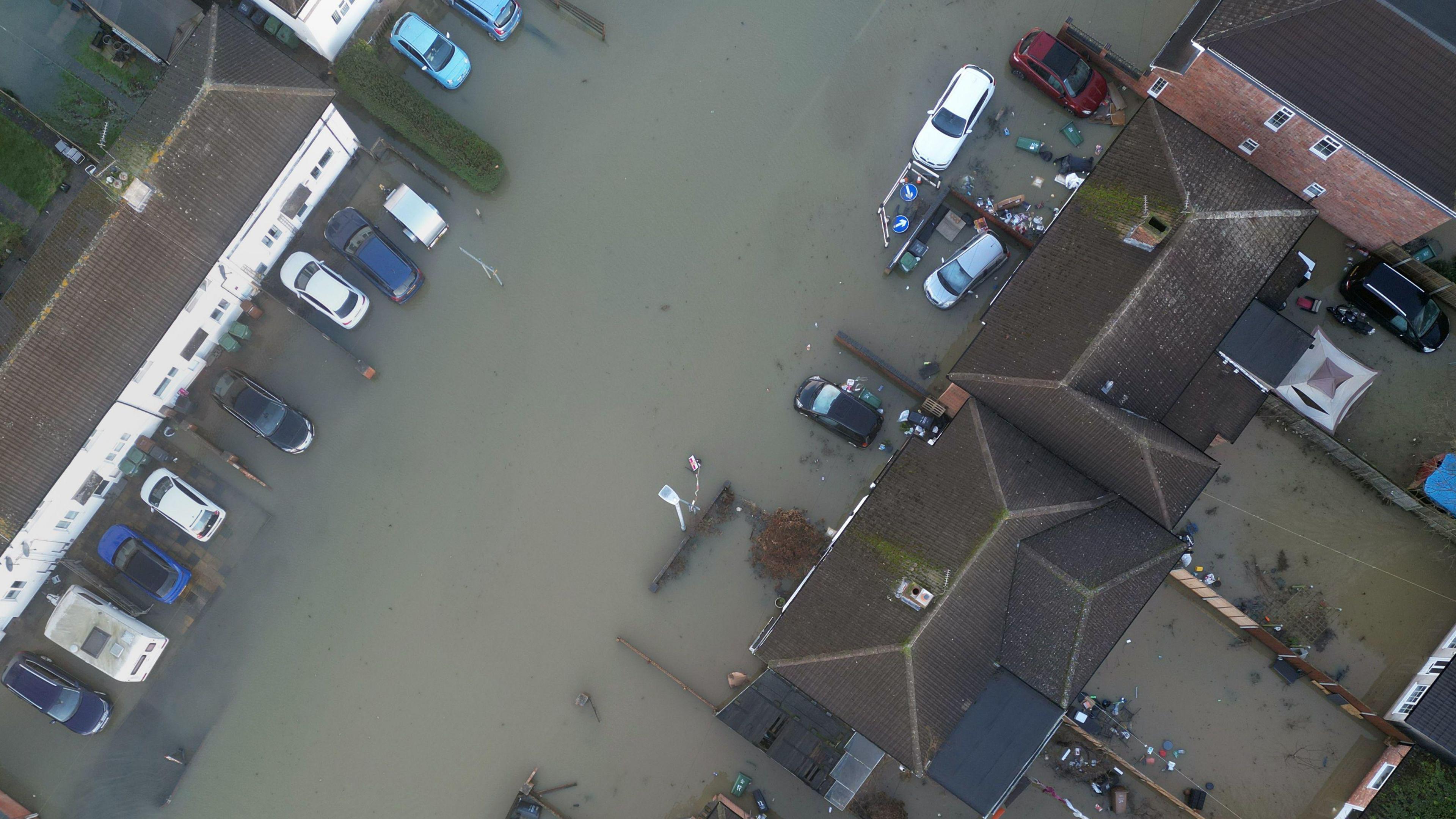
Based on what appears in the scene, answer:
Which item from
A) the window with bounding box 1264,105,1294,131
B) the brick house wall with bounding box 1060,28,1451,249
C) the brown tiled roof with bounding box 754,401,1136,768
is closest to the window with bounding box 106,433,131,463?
the brown tiled roof with bounding box 754,401,1136,768

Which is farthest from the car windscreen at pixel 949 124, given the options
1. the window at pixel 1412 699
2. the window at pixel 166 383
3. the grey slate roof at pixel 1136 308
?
the window at pixel 166 383

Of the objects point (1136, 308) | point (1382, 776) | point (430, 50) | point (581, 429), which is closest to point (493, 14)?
point (430, 50)

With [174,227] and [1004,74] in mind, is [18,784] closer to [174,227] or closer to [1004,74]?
[174,227]

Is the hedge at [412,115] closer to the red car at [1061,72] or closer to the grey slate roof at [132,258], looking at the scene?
the grey slate roof at [132,258]

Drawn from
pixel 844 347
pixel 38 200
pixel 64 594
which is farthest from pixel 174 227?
pixel 844 347

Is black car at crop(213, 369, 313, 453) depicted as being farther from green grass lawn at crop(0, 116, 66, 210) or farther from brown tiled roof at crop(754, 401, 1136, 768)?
brown tiled roof at crop(754, 401, 1136, 768)
